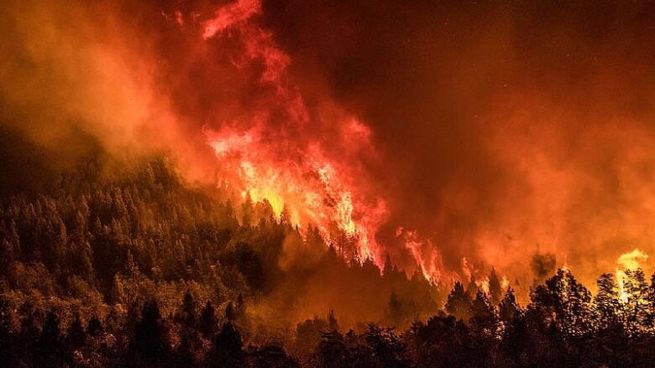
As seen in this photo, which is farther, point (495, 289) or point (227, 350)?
point (495, 289)

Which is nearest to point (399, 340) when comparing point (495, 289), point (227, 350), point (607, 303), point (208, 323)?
point (227, 350)

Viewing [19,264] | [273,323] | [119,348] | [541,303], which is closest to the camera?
[119,348]

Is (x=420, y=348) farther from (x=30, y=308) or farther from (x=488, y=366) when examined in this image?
(x=30, y=308)

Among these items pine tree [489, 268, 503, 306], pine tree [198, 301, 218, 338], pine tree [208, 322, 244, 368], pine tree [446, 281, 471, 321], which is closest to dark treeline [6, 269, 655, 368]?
pine tree [208, 322, 244, 368]

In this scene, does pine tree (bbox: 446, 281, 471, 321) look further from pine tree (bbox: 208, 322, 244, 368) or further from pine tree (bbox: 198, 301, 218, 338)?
pine tree (bbox: 198, 301, 218, 338)

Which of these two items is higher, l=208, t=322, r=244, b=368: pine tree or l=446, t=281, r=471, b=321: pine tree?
l=446, t=281, r=471, b=321: pine tree

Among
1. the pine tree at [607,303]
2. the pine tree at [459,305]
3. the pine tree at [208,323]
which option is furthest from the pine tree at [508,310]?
the pine tree at [208,323]

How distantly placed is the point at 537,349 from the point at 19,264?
126459 mm

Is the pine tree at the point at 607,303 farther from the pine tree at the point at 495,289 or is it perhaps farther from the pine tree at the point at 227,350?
the pine tree at the point at 227,350

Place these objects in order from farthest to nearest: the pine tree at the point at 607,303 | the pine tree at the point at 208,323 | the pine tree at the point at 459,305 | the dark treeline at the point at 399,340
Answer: the pine tree at the point at 459,305, the pine tree at the point at 208,323, the pine tree at the point at 607,303, the dark treeline at the point at 399,340

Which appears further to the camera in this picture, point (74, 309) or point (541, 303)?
point (74, 309)

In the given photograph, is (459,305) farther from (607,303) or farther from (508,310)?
(607,303)

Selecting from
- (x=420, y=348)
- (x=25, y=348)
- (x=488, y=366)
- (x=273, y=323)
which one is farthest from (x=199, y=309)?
(x=488, y=366)

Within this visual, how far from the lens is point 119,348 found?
488 ft
